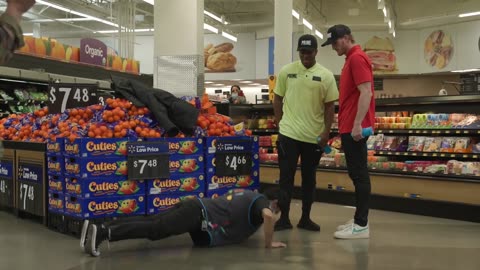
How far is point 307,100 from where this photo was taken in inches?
180

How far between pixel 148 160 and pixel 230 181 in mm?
896

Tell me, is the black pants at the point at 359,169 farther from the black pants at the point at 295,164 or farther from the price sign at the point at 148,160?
the price sign at the point at 148,160

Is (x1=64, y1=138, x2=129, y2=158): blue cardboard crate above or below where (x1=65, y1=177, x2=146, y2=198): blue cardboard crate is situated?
above

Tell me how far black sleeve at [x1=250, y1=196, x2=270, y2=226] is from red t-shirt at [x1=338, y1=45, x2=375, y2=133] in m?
1.00

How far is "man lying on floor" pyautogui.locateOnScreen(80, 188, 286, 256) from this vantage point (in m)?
3.60

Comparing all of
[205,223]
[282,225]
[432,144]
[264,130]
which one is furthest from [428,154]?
[205,223]

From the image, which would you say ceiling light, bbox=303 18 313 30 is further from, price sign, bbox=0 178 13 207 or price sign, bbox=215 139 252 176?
price sign, bbox=0 178 13 207

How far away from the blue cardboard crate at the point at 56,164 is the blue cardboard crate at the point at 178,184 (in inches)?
30.4

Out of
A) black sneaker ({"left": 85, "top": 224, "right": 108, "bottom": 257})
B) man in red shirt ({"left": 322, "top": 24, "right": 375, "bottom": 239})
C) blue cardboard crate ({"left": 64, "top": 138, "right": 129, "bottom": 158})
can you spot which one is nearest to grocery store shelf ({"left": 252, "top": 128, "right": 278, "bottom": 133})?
man in red shirt ({"left": 322, "top": 24, "right": 375, "bottom": 239})

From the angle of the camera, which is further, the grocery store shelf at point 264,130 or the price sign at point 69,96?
the grocery store shelf at point 264,130

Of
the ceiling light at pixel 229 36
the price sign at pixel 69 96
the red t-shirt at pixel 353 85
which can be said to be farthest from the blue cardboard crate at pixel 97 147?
the ceiling light at pixel 229 36

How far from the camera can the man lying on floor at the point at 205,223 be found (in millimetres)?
3602

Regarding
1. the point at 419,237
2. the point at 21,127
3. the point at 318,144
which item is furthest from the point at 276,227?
the point at 21,127

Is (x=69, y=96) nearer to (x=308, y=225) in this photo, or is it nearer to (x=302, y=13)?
(x=308, y=225)
